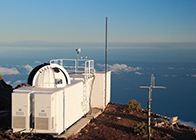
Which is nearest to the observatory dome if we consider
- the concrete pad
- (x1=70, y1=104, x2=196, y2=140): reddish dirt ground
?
the concrete pad

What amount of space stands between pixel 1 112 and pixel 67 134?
743 centimetres

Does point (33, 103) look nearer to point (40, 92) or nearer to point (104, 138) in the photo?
point (40, 92)

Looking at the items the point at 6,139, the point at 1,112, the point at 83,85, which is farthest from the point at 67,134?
the point at 1,112

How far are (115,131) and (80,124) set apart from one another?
6.96 ft

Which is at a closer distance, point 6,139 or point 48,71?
point 6,139

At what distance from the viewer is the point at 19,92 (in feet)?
35.3

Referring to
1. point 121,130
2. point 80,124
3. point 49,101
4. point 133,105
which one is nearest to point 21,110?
point 49,101

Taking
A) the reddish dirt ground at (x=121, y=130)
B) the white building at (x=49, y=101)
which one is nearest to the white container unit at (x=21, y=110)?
the white building at (x=49, y=101)

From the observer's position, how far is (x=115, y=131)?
12.5 m

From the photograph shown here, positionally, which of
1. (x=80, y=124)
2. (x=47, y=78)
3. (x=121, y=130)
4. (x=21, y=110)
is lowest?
(x=121, y=130)

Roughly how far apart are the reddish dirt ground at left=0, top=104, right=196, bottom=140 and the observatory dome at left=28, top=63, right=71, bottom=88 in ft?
8.71

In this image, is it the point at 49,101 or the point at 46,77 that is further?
the point at 46,77

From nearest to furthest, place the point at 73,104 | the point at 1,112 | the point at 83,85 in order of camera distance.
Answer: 1. the point at 73,104
2. the point at 83,85
3. the point at 1,112

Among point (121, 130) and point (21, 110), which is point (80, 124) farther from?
point (21, 110)
